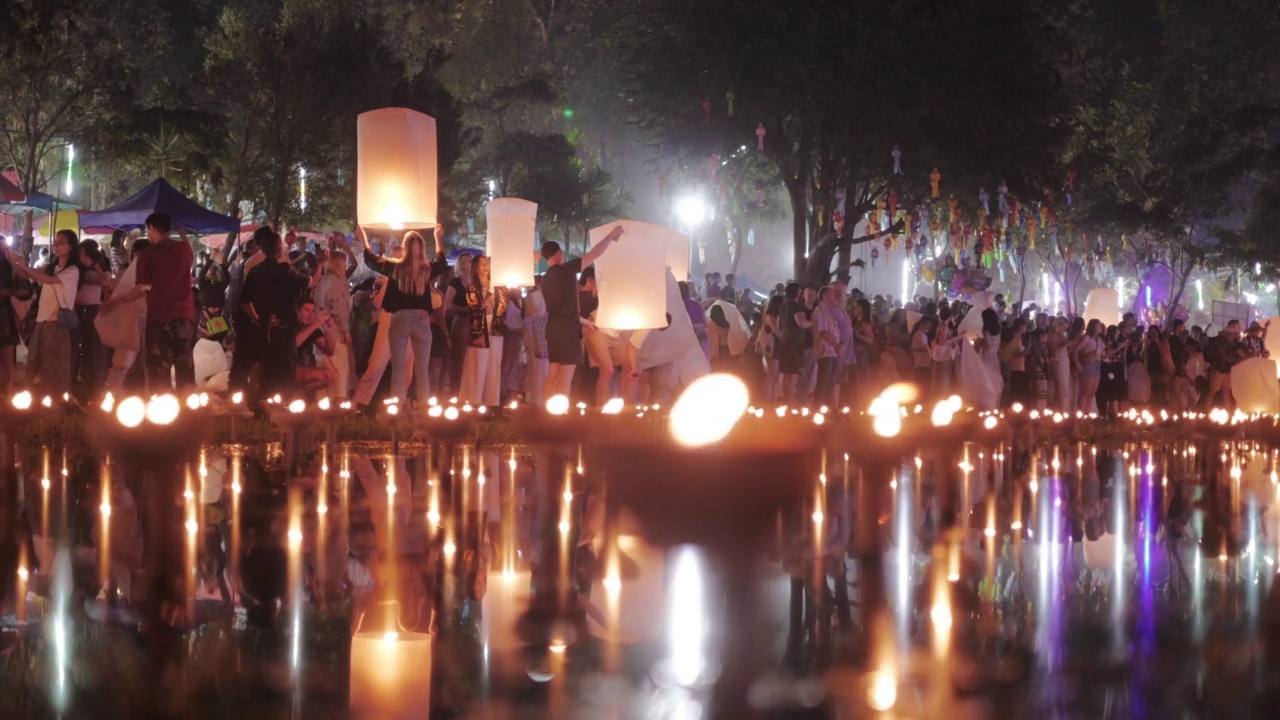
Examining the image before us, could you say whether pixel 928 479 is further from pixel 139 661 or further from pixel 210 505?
pixel 139 661

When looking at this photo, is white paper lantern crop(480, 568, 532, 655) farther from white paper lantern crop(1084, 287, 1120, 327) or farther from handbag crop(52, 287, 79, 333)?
white paper lantern crop(1084, 287, 1120, 327)

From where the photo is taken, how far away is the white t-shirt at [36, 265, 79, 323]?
51.2ft

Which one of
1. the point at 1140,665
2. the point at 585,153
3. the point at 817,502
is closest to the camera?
the point at 1140,665

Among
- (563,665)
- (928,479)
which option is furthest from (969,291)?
(563,665)

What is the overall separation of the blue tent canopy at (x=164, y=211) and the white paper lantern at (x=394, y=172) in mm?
10739

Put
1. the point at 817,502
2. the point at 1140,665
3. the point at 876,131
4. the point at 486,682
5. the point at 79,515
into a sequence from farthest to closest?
the point at 876,131
the point at 817,502
the point at 79,515
the point at 1140,665
the point at 486,682

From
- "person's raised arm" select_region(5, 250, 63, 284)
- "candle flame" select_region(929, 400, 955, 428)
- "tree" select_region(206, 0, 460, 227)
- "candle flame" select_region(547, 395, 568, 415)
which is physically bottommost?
"candle flame" select_region(929, 400, 955, 428)

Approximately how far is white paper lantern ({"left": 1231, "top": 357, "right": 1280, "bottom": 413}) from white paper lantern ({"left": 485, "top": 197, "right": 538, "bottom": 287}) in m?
11.0

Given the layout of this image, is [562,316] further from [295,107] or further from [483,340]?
[295,107]

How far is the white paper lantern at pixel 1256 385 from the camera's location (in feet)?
80.3

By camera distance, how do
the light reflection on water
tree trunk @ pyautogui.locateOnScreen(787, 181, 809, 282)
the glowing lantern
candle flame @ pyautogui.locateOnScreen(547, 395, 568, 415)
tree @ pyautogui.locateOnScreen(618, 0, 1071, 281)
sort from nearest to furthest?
the light reflection on water
candle flame @ pyautogui.locateOnScreen(547, 395, 568, 415)
the glowing lantern
tree @ pyautogui.locateOnScreen(618, 0, 1071, 281)
tree trunk @ pyautogui.locateOnScreen(787, 181, 809, 282)

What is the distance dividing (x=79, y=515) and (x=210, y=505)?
31.8 inches

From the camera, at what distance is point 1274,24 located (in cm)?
5994

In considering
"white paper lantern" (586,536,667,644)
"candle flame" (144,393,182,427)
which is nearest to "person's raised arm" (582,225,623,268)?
"candle flame" (144,393,182,427)
